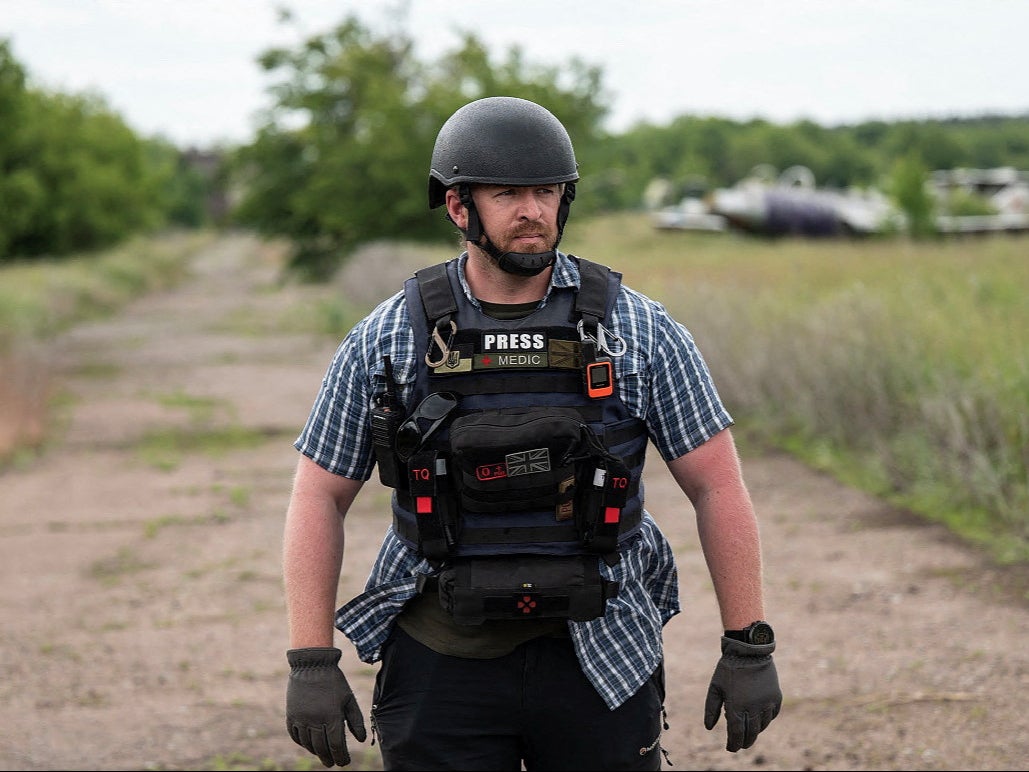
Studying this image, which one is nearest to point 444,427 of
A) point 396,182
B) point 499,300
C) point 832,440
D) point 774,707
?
point 499,300

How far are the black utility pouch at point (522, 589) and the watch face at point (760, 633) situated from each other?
0.32 metres

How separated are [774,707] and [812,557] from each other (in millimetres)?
4727

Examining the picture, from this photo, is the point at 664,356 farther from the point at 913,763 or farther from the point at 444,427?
the point at 913,763

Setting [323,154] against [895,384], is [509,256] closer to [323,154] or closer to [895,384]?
[895,384]

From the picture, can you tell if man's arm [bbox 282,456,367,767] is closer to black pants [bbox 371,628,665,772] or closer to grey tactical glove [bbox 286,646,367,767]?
grey tactical glove [bbox 286,646,367,767]

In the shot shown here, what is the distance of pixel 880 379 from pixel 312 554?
22.7 ft

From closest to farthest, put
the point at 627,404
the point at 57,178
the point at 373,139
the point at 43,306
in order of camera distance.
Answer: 1. the point at 627,404
2. the point at 43,306
3. the point at 373,139
4. the point at 57,178

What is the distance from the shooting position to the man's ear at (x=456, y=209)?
8.84 ft

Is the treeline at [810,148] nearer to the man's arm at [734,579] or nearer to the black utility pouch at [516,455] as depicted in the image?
the man's arm at [734,579]

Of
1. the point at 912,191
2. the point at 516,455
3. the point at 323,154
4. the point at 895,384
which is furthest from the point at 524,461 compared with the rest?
the point at 912,191

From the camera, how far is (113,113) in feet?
239

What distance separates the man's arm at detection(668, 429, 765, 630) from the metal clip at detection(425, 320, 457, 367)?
531mm

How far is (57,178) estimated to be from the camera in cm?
3988

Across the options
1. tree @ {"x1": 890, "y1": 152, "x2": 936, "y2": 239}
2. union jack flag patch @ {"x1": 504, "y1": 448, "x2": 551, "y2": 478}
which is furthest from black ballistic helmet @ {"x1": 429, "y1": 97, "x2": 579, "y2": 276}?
tree @ {"x1": 890, "y1": 152, "x2": 936, "y2": 239}
